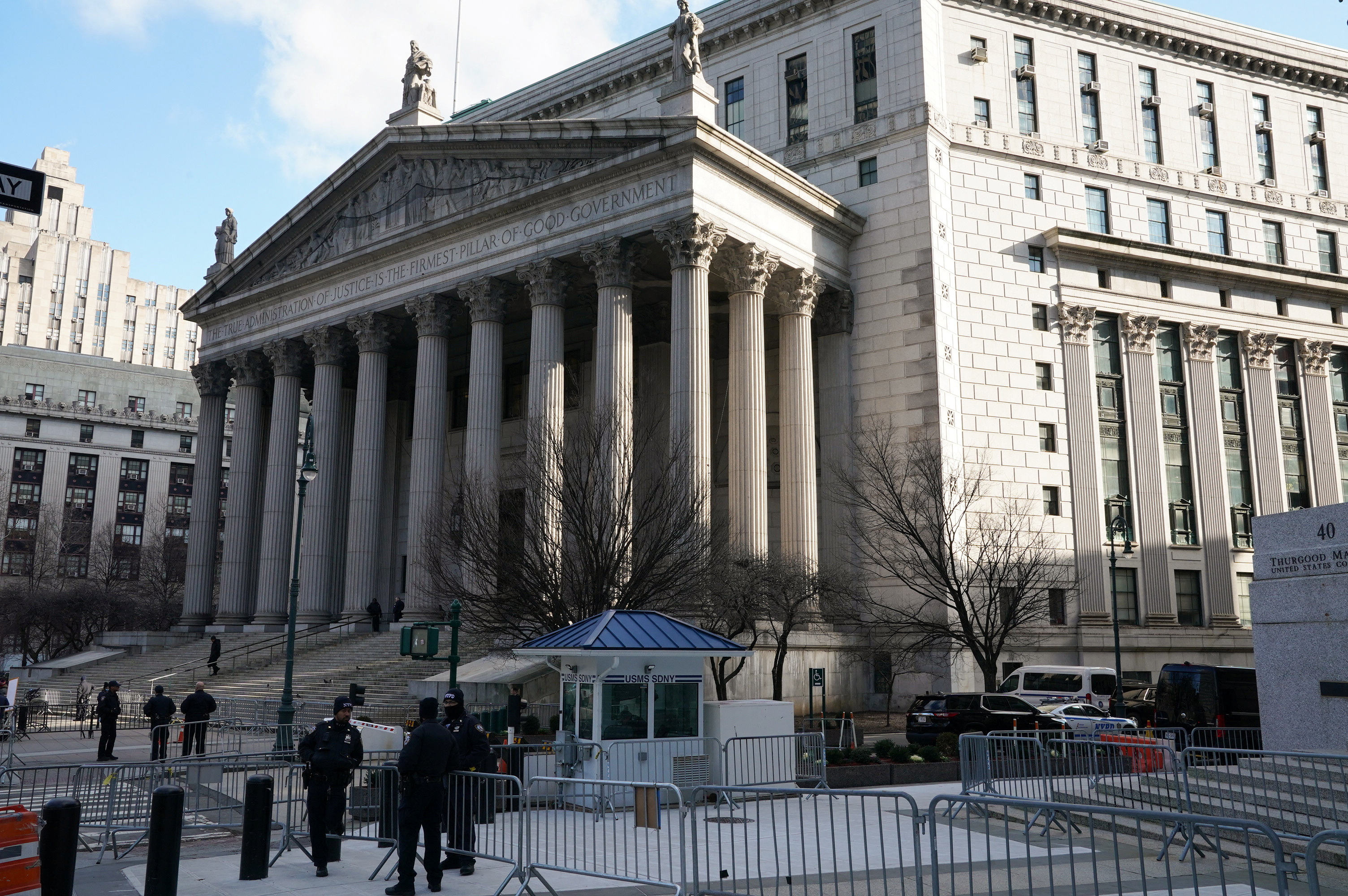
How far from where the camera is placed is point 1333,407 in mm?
52812

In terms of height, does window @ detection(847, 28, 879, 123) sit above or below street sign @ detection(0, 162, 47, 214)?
above

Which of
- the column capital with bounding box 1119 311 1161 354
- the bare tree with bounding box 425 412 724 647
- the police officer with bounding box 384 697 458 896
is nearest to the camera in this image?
the police officer with bounding box 384 697 458 896

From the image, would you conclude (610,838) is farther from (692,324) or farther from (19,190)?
(692,324)

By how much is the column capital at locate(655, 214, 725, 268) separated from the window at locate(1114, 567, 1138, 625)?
71.9 ft

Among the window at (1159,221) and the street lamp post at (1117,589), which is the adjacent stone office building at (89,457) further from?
the window at (1159,221)

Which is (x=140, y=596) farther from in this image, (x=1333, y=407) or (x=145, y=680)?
(x=1333, y=407)

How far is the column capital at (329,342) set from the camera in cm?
4853

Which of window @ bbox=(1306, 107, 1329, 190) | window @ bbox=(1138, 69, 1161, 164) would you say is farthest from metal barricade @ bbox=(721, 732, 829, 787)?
window @ bbox=(1306, 107, 1329, 190)

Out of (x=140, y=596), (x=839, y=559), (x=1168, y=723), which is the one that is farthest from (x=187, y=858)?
(x=140, y=596)

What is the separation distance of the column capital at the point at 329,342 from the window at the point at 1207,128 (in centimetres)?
4056

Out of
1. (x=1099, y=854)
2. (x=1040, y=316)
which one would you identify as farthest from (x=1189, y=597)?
(x=1099, y=854)

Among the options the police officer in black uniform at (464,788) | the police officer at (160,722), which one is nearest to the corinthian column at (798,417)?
the police officer at (160,722)

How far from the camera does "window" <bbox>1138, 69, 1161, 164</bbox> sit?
51281 mm

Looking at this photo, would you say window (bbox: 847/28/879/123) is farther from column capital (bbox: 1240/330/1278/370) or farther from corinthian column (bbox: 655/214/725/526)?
column capital (bbox: 1240/330/1278/370)
